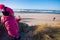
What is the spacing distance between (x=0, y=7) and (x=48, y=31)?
1174 mm

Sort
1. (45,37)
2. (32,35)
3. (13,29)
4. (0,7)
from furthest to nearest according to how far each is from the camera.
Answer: (32,35) < (45,37) < (13,29) < (0,7)

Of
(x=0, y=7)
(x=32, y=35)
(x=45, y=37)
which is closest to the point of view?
(x=0, y=7)

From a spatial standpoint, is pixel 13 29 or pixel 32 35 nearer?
pixel 13 29

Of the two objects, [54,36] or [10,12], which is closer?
[10,12]

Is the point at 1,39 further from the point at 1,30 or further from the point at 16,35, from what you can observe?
the point at 16,35

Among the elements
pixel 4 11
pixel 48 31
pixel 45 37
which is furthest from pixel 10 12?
pixel 48 31

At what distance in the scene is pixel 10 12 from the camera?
165cm

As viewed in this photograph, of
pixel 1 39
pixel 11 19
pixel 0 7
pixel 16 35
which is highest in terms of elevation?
pixel 0 7

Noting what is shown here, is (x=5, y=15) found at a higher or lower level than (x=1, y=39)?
higher

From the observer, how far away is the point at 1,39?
2.50 m

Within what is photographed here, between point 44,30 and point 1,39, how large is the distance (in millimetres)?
569

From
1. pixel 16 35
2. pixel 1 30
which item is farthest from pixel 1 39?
pixel 16 35

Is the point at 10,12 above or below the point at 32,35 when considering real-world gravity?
above

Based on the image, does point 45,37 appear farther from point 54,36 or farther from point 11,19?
point 11,19
